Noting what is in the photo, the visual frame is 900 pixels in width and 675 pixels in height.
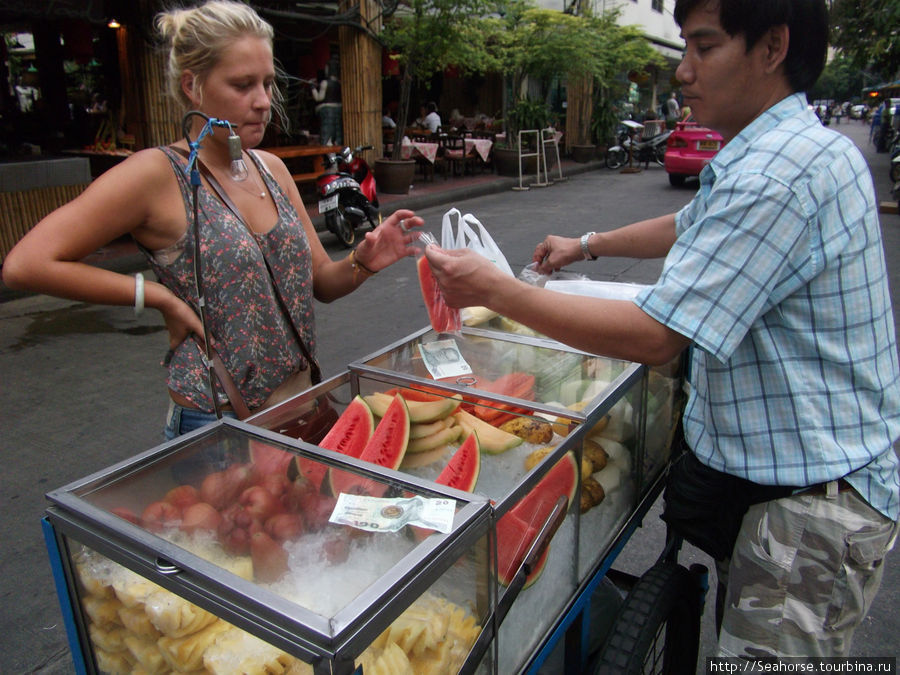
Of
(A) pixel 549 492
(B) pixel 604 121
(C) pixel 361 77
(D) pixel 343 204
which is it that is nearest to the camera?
(A) pixel 549 492

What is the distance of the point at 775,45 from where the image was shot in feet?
4.20

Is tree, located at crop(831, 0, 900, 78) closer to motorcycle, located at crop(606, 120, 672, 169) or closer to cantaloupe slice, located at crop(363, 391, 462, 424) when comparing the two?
motorcycle, located at crop(606, 120, 672, 169)

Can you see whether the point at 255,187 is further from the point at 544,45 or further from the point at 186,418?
the point at 544,45

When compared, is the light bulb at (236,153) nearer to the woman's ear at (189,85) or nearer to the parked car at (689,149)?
the woman's ear at (189,85)

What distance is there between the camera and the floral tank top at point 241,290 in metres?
1.69

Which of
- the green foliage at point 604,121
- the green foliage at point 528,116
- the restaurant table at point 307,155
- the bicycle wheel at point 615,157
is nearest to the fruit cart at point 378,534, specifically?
the restaurant table at point 307,155

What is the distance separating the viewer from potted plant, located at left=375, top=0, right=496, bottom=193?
11.3 m

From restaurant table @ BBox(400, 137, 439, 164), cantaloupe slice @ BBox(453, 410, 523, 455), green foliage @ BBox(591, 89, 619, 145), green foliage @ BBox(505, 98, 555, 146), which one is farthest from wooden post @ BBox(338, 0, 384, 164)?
cantaloupe slice @ BBox(453, 410, 523, 455)

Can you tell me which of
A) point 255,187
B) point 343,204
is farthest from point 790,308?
point 343,204

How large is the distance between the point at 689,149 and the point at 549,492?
13807mm

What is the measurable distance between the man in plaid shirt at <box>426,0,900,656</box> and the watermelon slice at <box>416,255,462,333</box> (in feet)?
1.60

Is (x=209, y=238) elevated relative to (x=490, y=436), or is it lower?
elevated

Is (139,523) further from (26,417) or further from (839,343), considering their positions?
(26,417)

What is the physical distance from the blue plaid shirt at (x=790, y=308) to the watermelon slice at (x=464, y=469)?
0.51 metres
